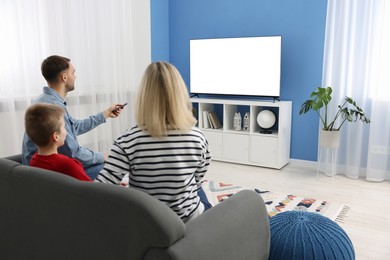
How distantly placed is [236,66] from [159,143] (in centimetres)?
318

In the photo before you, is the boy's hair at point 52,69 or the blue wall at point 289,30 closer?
the boy's hair at point 52,69

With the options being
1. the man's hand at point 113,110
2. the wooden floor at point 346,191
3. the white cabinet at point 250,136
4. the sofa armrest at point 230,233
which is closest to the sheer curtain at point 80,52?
the white cabinet at point 250,136

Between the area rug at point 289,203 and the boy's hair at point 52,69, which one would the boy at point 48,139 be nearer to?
the boy's hair at point 52,69

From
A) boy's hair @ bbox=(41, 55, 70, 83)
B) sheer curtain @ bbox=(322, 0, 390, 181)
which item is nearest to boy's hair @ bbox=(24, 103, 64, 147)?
boy's hair @ bbox=(41, 55, 70, 83)

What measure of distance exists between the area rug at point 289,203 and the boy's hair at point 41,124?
1808mm

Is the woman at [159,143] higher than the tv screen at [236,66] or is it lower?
lower

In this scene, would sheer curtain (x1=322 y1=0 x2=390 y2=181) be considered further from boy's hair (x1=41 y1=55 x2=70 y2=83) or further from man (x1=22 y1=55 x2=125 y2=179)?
boy's hair (x1=41 y1=55 x2=70 y2=83)

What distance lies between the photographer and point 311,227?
5.83 feet

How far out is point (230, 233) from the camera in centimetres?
136

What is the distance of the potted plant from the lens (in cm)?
367

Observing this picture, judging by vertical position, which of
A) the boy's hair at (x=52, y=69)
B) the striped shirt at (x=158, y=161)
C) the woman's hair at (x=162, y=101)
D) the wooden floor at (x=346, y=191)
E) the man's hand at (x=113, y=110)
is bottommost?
the wooden floor at (x=346, y=191)

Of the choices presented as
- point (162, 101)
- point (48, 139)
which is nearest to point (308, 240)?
point (162, 101)

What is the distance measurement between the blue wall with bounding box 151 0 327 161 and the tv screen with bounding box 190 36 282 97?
22 centimetres

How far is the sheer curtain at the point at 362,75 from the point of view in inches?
144
